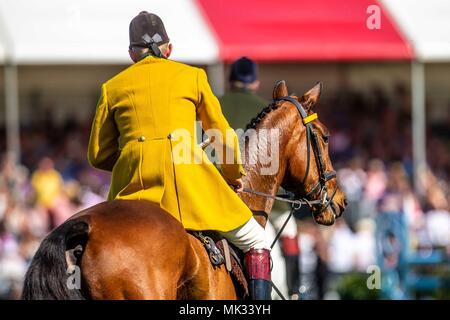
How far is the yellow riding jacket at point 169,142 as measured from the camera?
518 centimetres

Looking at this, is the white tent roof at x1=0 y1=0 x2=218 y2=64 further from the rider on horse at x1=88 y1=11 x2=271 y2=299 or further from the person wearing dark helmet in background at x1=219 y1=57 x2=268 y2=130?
the rider on horse at x1=88 y1=11 x2=271 y2=299

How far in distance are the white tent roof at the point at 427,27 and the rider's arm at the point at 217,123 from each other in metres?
8.03

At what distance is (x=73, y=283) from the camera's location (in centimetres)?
461

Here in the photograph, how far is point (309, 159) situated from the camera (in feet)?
19.5

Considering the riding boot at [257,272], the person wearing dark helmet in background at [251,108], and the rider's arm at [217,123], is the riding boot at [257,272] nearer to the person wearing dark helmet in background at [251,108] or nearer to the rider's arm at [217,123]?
the rider's arm at [217,123]

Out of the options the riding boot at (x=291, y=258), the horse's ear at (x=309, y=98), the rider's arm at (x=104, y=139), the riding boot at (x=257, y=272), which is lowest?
the riding boot at (x=291, y=258)

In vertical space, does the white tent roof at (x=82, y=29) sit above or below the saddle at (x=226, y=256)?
above

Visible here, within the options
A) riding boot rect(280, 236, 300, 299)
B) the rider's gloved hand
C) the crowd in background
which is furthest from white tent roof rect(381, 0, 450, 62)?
the rider's gloved hand

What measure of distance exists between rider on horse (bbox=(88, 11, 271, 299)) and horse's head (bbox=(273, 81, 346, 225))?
0.56m

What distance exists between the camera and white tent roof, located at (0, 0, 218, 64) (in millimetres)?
12680

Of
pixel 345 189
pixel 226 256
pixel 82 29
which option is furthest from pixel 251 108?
pixel 345 189

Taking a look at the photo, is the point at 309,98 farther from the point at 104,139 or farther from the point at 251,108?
the point at 251,108

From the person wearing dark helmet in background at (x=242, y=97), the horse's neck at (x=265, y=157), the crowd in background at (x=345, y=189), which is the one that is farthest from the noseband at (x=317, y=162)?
the crowd in background at (x=345, y=189)
